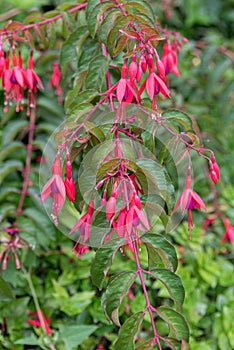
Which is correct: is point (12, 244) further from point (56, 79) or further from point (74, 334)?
point (56, 79)

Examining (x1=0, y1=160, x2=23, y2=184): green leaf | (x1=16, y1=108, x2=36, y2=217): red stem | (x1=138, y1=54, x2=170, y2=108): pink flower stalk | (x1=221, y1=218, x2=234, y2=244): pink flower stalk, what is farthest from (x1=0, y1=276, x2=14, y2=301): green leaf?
(x1=221, y1=218, x2=234, y2=244): pink flower stalk

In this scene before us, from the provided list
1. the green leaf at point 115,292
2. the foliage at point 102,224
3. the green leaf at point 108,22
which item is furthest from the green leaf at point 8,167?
the green leaf at point 115,292

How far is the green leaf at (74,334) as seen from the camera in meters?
1.32

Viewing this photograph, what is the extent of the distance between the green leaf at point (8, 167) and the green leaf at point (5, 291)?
38 cm

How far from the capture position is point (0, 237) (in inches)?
54.4

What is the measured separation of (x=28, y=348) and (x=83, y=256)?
288mm

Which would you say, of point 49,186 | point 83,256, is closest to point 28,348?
point 83,256

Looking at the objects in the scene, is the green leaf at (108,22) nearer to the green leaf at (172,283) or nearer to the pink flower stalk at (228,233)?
the green leaf at (172,283)

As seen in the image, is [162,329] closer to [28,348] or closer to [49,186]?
[28,348]

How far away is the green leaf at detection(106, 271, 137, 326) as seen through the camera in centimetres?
95

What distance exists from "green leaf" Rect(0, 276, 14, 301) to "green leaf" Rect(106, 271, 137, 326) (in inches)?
14.8

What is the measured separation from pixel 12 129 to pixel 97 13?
2.06ft

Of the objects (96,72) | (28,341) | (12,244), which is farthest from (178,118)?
(28,341)

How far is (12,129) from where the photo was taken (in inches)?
64.7
